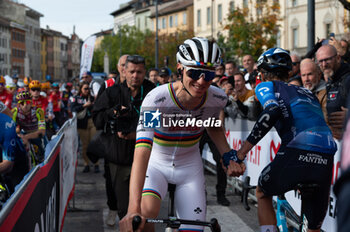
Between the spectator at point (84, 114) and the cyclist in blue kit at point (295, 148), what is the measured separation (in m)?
10.2

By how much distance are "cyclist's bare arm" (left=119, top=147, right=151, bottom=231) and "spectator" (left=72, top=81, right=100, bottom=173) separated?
10840 millimetres

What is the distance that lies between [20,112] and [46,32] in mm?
149373

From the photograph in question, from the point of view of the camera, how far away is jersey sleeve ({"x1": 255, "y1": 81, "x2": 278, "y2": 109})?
14.3ft

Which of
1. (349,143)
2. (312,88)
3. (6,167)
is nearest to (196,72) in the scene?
(349,143)

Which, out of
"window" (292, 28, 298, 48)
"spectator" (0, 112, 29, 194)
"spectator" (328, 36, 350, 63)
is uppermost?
"window" (292, 28, 298, 48)

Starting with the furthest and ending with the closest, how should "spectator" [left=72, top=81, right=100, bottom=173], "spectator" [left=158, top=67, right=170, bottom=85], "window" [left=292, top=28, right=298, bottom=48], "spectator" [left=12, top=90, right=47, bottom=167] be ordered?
"window" [left=292, top=28, right=298, bottom=48], "spectator" [left=72, top=81, right=100, bottom=173], "spectator" [left=158, top=67, right=170, bottom=85], "spectator" [left=12, top=90, right=47, bottom=167]

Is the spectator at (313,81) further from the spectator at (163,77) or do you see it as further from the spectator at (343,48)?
the spectator at (163,77)

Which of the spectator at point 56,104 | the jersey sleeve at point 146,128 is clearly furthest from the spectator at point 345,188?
the spectator at point 56,104

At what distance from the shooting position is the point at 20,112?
40.7 feet

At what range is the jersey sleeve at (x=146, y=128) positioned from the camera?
11.9 ft

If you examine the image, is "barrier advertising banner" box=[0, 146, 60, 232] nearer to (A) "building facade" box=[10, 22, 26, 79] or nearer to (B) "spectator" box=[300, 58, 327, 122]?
(B) "spectator" box=[300, 58, 327, 122]

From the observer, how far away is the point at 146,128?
371cm

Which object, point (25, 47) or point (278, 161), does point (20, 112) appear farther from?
point (25, 47)

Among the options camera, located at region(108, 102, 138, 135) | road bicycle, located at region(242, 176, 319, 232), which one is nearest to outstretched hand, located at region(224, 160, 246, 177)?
road bicycle, located at region(242, 176, 319, 232)
